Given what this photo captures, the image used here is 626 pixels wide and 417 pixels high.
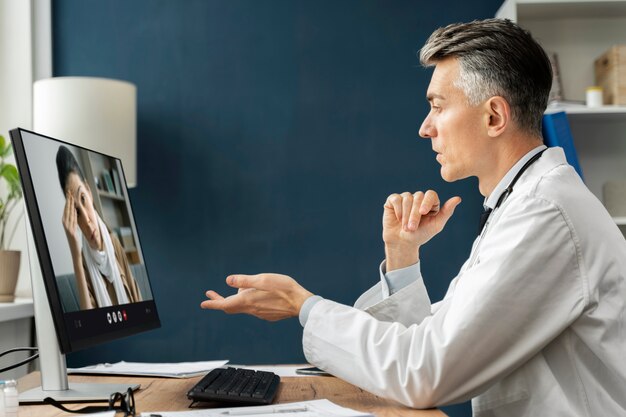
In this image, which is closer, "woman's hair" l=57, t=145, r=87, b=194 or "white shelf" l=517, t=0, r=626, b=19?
"woman's hair" l=57, t=145, r=87, b=194

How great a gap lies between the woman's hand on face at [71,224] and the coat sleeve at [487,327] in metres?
0.49

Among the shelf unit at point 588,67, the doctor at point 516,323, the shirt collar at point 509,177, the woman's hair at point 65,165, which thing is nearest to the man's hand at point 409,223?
the shirt collar at point 509,177

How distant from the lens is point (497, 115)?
59.4 inches

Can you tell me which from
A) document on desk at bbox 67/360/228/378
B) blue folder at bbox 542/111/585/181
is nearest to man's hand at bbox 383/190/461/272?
document on desk at bbox 67/360/228/378

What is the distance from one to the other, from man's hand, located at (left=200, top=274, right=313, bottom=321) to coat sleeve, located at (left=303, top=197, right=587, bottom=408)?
0.43ft

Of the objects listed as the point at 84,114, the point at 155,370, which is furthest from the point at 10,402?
the point at 84,114

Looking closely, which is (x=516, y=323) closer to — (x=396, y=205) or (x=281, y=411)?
(x=281, y=411)

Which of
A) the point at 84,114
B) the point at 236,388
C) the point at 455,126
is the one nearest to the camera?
the point at 236,388

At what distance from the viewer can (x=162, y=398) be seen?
136 centimetres

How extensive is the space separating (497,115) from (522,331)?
486mm

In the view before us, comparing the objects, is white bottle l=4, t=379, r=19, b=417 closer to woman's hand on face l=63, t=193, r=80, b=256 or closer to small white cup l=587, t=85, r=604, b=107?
woman's hand on face l=63, t=193, r=80, b=256

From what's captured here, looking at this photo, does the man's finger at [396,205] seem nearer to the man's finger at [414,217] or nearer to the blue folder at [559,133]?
the man's finger at [414,217]

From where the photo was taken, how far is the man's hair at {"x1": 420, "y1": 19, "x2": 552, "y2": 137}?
4.90 ft

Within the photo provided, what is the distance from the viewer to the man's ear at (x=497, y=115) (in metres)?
1.50
